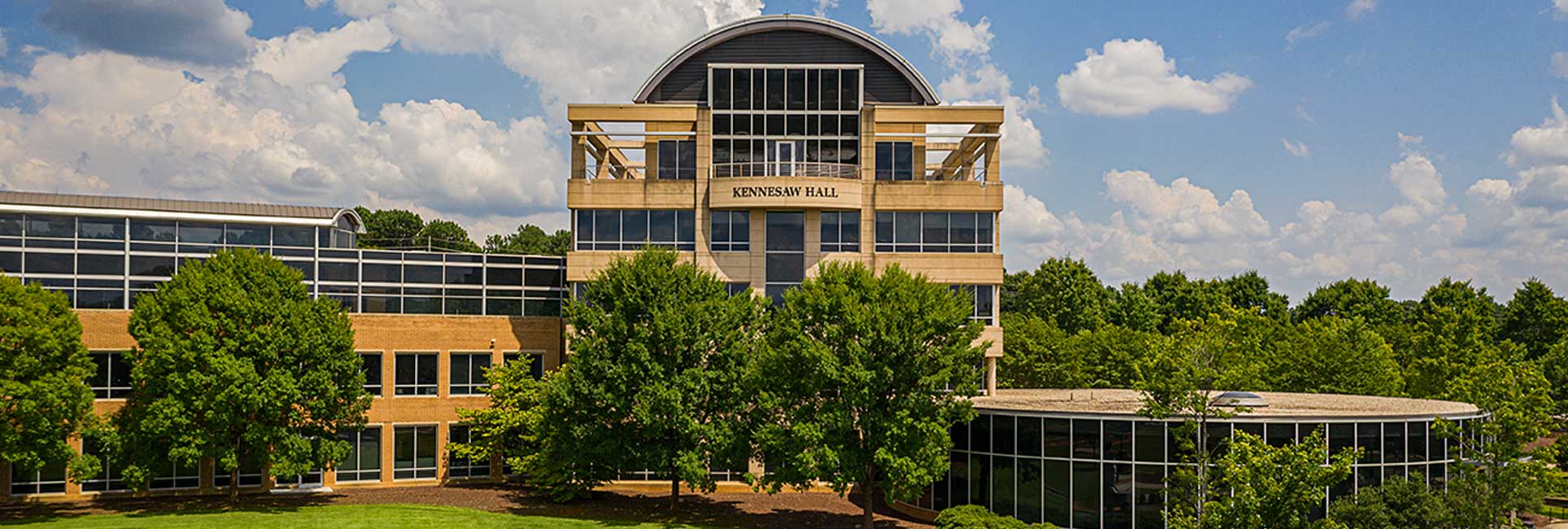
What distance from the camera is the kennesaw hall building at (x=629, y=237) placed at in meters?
41.3

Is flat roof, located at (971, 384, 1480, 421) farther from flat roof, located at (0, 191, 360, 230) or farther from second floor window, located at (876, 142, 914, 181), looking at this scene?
flat roof, located at (0, 191, 360, 230)

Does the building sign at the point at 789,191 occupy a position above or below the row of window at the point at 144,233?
above

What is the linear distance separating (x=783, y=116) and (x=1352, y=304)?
217 feet

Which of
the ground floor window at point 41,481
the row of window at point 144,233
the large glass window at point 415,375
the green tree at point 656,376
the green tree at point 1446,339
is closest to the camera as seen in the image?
the green tree at point 656,376

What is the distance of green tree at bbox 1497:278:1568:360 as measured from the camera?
254 ft

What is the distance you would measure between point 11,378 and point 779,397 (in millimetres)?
24132

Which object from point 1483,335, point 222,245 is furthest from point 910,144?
point 1483,335

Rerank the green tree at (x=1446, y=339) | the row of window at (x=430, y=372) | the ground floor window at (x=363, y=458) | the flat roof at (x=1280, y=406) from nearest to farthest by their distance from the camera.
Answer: the flat roof at (x=1280, y=406) < the ground floor window at (x=363, y=458) < the row of window at (x=430, y=372) < the green tree at (x=1446, y=339)

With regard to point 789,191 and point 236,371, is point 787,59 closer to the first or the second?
point 789,191

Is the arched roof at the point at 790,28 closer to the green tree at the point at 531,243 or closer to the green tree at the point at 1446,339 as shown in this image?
the green tree at the point at 1446,339

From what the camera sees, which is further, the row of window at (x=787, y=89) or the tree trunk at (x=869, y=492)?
the row of window at (x=787, y=89)

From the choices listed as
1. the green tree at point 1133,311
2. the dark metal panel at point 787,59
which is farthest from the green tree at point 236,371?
Answer: the green tree at point 1133,311

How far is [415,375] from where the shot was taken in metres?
43.6

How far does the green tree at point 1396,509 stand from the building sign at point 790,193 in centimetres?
2094
